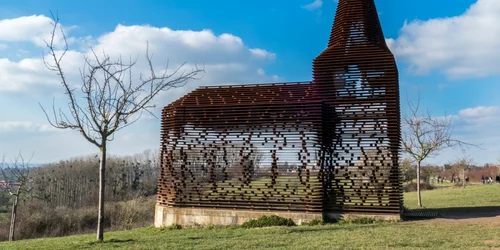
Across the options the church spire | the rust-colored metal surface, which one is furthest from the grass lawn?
the church spire

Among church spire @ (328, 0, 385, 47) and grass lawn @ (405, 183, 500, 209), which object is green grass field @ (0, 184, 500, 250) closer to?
church spire @ (328, 0, 385, 47)

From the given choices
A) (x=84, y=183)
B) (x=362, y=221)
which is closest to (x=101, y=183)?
(x=362, y=221)

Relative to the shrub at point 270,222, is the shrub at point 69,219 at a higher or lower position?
lower

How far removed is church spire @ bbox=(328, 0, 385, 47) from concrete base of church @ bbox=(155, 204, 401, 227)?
638cm

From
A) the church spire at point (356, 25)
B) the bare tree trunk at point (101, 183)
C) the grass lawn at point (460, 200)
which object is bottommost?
the grass lawn at point (460, 200)

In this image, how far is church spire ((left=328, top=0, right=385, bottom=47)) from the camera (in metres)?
14.9

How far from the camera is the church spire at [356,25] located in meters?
14.9

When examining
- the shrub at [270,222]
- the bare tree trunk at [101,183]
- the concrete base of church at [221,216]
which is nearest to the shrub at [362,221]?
the concrete base of church at [221,216]

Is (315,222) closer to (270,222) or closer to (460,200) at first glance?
(270,222)

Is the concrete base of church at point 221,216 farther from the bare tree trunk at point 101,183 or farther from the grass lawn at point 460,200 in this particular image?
the grass lawn at point 460,200

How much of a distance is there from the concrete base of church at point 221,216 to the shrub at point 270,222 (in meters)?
0.28

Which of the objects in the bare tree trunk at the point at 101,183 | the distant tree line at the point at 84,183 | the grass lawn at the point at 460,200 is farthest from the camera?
the distant tree line at the point at 84,183

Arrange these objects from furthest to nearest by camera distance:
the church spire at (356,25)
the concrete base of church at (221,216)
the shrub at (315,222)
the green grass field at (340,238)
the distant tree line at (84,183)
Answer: the distant tree line at (84,183) < the church spire at (356,25) < the concrete base of church at (221,216) < the shrub at (315,222) < the green grass field at (340,238)

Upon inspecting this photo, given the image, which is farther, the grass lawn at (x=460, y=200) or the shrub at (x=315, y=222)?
the grass lawn at (x=460, y=200)
